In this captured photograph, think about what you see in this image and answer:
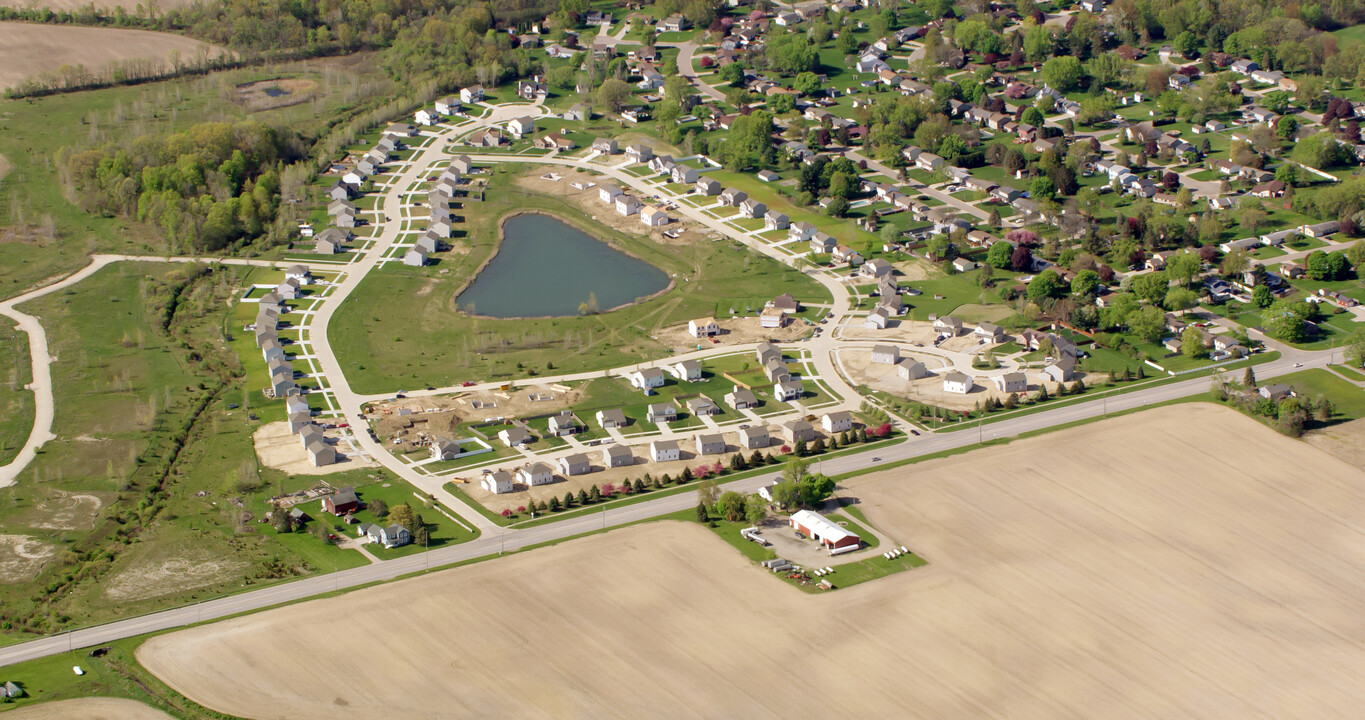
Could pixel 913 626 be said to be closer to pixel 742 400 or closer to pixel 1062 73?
pixel 742 400

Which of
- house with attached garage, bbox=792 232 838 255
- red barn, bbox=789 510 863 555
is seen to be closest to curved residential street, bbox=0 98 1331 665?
house with attached garage, bbox=792 232 838 255

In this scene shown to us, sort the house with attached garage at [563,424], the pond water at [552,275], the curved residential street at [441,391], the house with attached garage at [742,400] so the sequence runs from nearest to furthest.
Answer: the curved residential street at [441,391] < the house with attached garage at [563,424] < the house with attached garage at [742,400] < the pond water at [552,275]

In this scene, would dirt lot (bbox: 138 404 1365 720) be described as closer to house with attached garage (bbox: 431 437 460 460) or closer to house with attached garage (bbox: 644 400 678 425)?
house with attached garage (bbox: 431 437 460 460)

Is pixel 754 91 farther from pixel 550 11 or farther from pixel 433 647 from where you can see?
pixel 433 647

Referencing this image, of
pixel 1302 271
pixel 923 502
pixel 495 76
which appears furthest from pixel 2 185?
pixel 1302 271

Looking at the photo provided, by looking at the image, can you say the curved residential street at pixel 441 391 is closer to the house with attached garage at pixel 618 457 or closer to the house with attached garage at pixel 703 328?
the house with attached garage at pixel 703 328

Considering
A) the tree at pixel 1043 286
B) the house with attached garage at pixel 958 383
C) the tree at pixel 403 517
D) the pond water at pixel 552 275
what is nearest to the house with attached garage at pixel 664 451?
the tree at pixel 403 517
